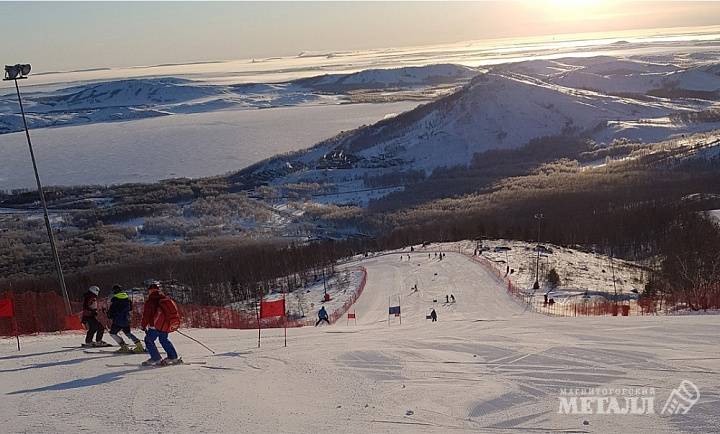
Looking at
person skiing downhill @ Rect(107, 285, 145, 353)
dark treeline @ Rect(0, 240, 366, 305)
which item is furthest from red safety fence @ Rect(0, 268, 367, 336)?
dark treeline @ Rect(0, 240, 366, 305)

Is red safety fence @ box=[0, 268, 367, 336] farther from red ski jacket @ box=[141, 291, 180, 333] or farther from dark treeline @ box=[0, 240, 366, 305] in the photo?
dark treeline @ box=[0, 240, 366, 305]

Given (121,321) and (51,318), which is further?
(51,318)

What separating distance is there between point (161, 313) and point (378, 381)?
12.9 ft

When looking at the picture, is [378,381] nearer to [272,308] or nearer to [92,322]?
[272,308]

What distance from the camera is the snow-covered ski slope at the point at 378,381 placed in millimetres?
8258

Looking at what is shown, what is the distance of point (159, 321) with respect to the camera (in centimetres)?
1133

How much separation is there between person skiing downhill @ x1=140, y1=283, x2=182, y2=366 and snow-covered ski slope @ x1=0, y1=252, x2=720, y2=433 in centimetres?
42

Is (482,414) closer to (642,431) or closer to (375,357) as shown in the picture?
(642,431)

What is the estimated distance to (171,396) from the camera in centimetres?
953

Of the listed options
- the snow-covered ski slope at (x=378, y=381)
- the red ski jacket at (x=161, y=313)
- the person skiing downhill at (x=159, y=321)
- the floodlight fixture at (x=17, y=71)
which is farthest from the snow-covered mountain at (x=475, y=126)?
the red ski jacket at (x=161, y=313)

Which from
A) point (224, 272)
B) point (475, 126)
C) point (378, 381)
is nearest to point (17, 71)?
point (378, 381)

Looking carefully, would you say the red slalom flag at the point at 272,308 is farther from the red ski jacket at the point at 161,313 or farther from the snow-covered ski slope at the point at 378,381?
the red ski jacket at the point at 161,313

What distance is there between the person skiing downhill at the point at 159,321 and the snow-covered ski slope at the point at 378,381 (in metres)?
0.42

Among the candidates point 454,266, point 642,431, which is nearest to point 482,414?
point 642,431
